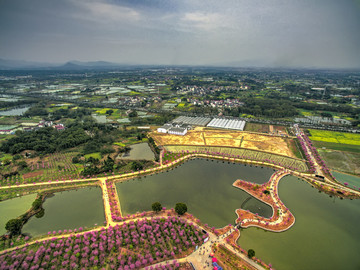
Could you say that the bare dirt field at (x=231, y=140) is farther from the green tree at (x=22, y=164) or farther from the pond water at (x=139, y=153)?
the green tree at (x=22, y=164)

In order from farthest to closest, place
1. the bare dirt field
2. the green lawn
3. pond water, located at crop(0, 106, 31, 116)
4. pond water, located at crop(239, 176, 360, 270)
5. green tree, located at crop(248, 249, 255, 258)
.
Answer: pond water, located at crop(0, 106, 31, 116) < the bare dirt field < the green lawn < pond water, located at crop(239, 176, 360, 270) < green tree, located at crop(248, 249, 255, 258)

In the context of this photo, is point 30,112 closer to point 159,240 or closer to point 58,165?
point 58,165

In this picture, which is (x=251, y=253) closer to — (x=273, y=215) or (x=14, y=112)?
(x=273, y=215)

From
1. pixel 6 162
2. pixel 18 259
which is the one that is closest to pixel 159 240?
pixel 18 259

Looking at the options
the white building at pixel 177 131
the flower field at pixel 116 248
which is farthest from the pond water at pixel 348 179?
the white building at pixel 177 131

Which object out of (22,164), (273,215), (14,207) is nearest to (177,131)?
(273,215)

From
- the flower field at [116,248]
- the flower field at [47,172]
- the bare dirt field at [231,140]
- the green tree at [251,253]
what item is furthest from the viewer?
the bare dirt field at [231,140]

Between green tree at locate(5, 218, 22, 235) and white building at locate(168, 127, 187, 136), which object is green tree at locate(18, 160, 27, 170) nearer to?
green tree at locate(5, 218, 22, 235)

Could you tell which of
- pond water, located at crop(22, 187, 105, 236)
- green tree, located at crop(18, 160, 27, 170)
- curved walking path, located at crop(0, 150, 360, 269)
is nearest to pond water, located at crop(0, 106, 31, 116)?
green tree, located at crop(18, 160, 27, 170)
